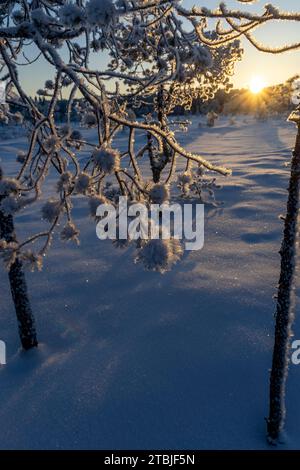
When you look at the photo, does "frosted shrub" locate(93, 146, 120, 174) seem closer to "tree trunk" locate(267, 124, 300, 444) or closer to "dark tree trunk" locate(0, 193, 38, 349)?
"tree trunk" locate(267, 124, 300, 444)

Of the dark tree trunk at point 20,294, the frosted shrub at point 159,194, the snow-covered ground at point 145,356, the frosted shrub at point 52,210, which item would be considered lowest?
the snow-covered ground at point 145,356

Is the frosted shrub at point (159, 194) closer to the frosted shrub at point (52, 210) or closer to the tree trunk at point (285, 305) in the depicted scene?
the frosted shrub at point (52, 210)

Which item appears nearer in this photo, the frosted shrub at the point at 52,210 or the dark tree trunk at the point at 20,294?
the frosted shrub at the point at 52,210

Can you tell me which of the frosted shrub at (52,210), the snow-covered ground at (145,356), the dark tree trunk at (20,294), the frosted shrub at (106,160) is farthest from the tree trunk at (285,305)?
the dark tree trunk at (20,294)

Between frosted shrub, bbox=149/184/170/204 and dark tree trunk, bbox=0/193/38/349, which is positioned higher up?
frosted shrub, bbox=149/184/170/204

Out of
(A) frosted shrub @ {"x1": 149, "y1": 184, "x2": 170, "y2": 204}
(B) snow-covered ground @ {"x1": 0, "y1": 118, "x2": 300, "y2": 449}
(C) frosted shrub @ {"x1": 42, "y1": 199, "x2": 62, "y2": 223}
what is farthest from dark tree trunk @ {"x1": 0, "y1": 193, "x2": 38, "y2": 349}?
(A) frosted shrub @ {"x1": 149, "y1": 184, "x2": 170, "y2": 204}

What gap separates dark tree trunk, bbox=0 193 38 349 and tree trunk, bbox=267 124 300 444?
193cm

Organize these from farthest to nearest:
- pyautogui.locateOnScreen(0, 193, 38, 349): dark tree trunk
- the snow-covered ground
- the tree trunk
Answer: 1. pyautogui.locateOnScreen(0, 193, 38, 349): dark tree trunk
2. the snow-covered ground
3. the tree trunk

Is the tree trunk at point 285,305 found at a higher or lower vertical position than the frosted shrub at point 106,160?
lower

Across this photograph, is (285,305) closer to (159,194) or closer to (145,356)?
(159,194)

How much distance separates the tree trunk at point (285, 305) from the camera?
1.97 metres

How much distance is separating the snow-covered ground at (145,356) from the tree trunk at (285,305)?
25 cm

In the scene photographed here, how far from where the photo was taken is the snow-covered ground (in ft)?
8.69
